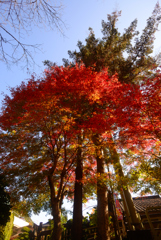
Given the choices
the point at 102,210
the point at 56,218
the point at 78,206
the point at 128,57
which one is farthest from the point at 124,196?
the point at 128,57

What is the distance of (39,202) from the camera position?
27.6 feet

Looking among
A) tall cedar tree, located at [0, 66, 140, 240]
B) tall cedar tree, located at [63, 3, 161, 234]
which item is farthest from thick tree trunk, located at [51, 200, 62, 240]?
tall cedar tree, located at [63, 3, 161, 234]

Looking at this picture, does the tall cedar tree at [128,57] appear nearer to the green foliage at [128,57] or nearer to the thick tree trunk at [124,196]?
the green foliage at [128,57]

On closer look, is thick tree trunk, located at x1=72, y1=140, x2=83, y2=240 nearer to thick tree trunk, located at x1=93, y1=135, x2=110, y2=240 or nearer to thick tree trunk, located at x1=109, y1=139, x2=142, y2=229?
thick tree trunk, located at x1=93, y1=135, x2=110, y2=240

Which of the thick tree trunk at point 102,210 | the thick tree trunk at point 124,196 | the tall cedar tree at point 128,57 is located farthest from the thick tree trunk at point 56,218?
the tall cedar tree at point 128,57

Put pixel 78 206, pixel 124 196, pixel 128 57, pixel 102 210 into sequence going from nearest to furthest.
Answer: pixel 102 210, pixel 124 196, pixel 78 206, pixel 128 57

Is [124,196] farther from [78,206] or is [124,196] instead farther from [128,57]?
[128,57]

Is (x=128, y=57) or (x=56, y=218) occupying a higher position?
(x=128, y=57)

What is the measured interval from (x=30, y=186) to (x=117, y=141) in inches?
235

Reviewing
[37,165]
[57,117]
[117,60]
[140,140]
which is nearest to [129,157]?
[140,140]

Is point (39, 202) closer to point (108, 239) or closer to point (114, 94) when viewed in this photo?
point (108, 239)

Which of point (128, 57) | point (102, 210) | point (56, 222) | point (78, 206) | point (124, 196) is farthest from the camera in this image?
point (128, 57)

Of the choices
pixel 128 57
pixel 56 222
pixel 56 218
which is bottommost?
pixel 56 222

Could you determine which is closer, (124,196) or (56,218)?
(56,218)
